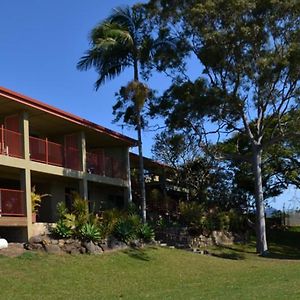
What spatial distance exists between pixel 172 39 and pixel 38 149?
30.1 ft

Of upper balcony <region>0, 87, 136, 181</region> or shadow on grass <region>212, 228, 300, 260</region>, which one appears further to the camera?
shadow on grass <region>212, 228, 300, 260</region>

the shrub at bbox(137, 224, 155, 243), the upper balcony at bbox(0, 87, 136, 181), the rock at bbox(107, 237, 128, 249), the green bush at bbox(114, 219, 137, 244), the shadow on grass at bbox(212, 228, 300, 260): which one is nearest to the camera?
the upper balcony at bbox(0, 87, 136, 181)

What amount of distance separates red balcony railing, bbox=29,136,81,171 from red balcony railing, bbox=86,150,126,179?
129 cm

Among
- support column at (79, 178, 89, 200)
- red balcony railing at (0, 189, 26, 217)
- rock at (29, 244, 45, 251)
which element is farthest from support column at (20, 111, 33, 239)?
support column at (79, 178, 89, 200)

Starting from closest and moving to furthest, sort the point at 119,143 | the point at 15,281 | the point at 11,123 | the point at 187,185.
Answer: the point at 15,281, the point at 11,123, the point at 119,143, the point at 187,185

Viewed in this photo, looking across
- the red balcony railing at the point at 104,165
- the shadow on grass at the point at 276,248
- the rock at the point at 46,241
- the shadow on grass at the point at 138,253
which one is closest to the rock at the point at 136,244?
the shadow on grass at the point at 138,253

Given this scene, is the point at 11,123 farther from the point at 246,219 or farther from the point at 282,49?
the point at 246,219

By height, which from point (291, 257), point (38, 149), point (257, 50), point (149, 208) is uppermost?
point (257, 50)

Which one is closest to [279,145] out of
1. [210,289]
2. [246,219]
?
[246,219]

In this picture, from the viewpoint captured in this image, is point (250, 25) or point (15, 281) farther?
point (250, 25)

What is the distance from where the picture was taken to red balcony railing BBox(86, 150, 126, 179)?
28.7m

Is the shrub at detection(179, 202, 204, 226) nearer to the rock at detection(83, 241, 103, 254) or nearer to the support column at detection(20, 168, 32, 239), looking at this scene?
the rock at detection(83, 241, 103, 254)

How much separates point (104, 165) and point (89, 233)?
8.28m

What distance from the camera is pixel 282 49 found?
27469 mm
